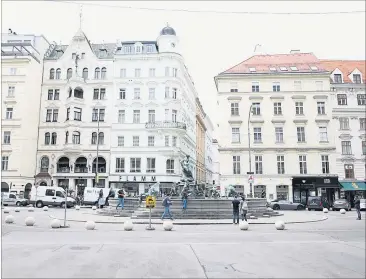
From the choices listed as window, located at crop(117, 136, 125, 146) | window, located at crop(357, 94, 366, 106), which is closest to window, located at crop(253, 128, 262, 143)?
window, located at crop(357, 94, 366, 106)

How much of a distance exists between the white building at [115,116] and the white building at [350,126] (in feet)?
68.8

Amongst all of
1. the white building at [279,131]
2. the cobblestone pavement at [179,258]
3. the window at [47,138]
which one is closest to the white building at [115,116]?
the window at [47,138]

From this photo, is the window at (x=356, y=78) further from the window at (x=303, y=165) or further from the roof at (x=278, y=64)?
the window at (x=303, y=165)

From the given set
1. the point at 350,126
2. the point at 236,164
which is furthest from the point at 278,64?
the point at 236,164

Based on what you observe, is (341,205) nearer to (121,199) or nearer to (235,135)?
(235,135)

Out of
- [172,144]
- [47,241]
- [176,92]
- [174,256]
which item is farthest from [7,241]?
[176,92]

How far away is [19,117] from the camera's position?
4934 centimetres

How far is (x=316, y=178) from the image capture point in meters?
43.4

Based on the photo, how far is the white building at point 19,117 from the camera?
4803cm

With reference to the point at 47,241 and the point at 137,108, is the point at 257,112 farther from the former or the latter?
the point at 47,241

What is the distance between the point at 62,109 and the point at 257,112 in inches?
1113

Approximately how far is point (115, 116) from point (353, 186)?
33131 millimetres

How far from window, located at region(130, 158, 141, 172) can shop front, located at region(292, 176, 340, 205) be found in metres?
20.8

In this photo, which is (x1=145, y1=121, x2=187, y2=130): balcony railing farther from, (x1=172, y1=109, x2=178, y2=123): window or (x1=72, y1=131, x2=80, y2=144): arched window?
(x1=72, y1=131, x2=80, y2=144): arched window
